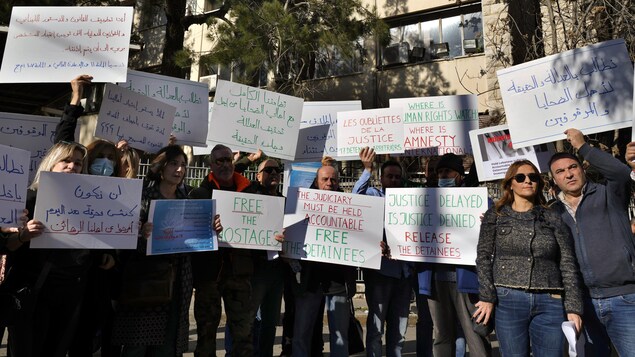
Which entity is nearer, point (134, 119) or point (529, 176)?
point (529, 176)

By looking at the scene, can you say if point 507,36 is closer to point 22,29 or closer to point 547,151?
point 547,151

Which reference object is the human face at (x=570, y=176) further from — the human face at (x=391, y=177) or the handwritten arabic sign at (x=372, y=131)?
the handwritten arabic sign at (x=372, y=131)

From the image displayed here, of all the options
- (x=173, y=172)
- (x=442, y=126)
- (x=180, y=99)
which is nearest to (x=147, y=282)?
(x=173, y=172)

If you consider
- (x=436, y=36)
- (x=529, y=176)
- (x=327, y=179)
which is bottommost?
(x=529, y=176)

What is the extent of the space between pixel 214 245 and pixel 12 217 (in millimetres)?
1303

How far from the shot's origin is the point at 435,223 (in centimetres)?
409

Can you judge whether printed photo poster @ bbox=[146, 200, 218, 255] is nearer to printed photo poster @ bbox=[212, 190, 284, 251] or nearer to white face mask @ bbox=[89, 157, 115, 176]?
printed photo poster @ bbox=[212, 190, 284, 251]

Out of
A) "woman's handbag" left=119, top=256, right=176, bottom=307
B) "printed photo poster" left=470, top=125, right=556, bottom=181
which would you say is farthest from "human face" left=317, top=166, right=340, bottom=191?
"woman's handbag" left=119, top=256, right=176, bottom=307

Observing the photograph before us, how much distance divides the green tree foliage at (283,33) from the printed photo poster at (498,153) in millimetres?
6632

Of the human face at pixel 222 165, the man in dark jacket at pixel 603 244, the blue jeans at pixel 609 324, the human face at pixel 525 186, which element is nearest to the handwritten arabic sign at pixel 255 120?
the human face at pixel 222 165

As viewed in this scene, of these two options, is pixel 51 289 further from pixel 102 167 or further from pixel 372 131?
pixel 372 131

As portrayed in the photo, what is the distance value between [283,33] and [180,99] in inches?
233

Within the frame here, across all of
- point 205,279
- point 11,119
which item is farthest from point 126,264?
point 11,119

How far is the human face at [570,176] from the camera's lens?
3193mm
